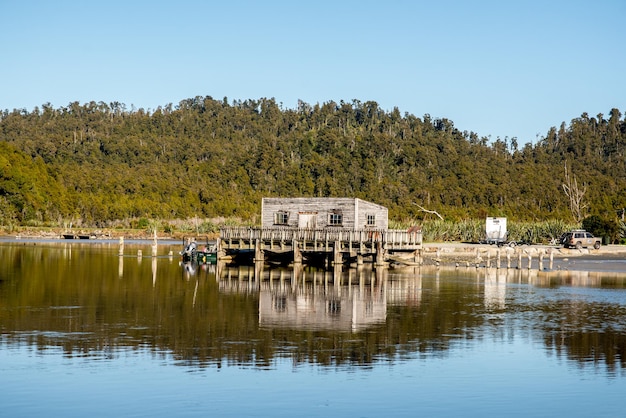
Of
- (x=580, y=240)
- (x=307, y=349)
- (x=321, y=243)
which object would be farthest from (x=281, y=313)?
(x=580, y=240)

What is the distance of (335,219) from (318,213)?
1.36 m

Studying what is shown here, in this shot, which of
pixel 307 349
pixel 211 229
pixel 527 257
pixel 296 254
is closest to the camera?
pixel 307 349

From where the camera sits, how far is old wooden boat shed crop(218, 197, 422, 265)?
57.7 metres

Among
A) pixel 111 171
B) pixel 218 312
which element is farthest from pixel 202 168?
pixel 218 312

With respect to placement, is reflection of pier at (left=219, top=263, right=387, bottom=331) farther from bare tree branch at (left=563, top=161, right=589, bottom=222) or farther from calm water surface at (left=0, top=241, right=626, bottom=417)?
bare tree branch at (left=563, top=161, right=589, bottom=222)

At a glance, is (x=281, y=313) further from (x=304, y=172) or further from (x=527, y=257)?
(x=304, y=172)

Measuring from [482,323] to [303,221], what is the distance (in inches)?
1221

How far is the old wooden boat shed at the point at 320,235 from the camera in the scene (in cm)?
5769

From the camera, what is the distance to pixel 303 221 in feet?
206

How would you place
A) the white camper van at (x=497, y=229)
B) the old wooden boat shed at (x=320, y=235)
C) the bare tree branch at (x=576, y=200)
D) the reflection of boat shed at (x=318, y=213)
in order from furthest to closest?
the bare tree branch at (x=576, y=200) < the white camper van at (x=497, y=229) < the reflection of boat shed at (x=318, y=213) < the old wooden boat shed at (x=320, y=235)

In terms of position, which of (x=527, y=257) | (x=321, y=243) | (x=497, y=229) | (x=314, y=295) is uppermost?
(x=497, y=229)

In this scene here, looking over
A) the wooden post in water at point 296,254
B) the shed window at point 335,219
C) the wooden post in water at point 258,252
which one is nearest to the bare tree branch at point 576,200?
the shed window at point 335,219

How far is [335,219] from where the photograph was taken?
6228cm

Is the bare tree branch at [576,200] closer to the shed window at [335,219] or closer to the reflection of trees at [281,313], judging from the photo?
the shed window at [335,219]
